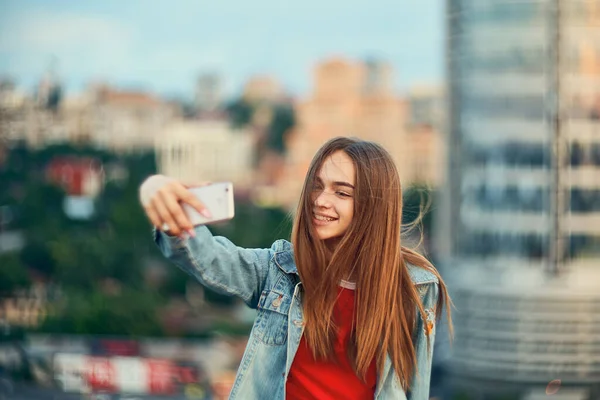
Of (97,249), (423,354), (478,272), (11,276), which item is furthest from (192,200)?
(97,249)

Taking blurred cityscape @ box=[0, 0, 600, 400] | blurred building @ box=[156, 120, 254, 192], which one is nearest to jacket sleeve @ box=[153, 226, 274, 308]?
blurred cityscape @ box=[0, 0, 600, 400]

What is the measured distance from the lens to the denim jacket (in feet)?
5.34

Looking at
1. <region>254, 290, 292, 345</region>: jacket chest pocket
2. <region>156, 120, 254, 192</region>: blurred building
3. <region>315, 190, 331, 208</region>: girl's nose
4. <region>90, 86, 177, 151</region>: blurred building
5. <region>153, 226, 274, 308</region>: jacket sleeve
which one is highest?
<region>315, 190, 331, 208</region>: girl's nose

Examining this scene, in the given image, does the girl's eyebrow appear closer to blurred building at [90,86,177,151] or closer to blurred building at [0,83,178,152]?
blurred building at [0,83,178,152]

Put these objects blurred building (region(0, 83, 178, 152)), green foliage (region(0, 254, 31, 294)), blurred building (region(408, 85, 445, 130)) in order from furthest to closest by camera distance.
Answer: blurred building (region(0, 83, 178, 152)) < blurred building (region(408, 85, 445, 130)) < green foliage (region(0, 254, 31, 294))

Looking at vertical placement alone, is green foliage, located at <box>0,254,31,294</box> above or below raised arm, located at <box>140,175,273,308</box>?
below

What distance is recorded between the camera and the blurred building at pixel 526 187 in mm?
20688

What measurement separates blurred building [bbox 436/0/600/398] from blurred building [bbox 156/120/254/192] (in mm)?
24223

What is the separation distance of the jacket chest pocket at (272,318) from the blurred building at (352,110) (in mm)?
39934

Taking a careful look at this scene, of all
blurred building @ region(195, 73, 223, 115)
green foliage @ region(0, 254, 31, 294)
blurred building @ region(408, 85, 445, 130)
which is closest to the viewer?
green foliage @ region(0, 254, 31, 294)

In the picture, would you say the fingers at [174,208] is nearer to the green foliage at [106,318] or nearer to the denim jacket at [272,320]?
the denim jacket at [272,320]

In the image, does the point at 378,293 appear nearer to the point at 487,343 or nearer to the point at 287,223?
the point at 287,223

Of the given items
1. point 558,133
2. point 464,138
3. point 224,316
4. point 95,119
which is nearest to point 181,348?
point 224,316

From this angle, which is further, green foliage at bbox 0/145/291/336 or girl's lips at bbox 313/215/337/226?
green foliage at bbox 0/145/291/336
